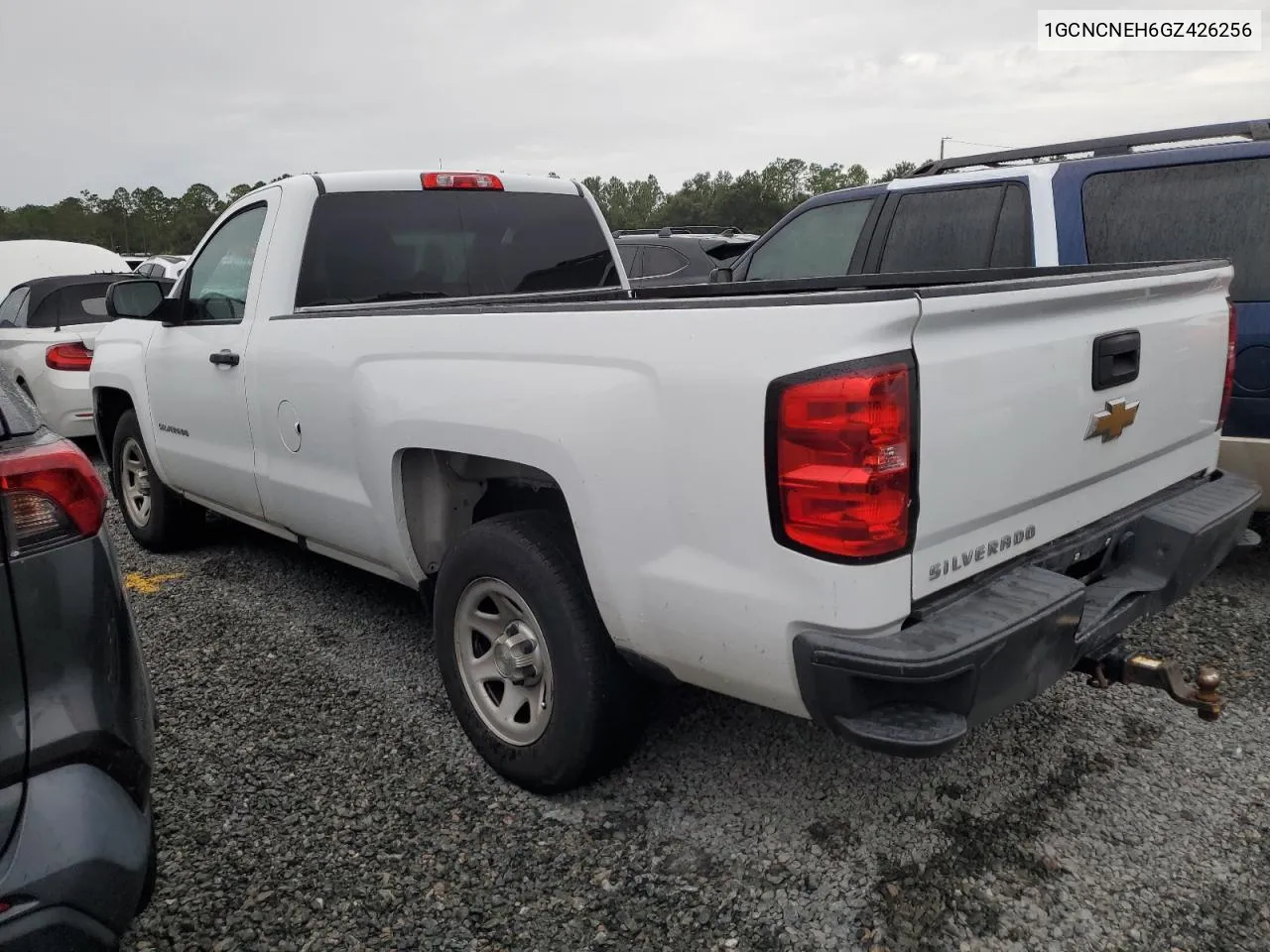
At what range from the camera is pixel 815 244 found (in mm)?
5621

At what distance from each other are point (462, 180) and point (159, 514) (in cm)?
253

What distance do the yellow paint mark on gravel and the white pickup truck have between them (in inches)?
54.2

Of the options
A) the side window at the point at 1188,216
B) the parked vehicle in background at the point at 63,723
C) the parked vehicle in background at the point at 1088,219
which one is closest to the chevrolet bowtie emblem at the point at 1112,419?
the side window at the point at 1188,216

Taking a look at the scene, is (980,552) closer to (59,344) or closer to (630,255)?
(59,344)

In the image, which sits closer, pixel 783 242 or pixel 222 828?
pixel 222 828

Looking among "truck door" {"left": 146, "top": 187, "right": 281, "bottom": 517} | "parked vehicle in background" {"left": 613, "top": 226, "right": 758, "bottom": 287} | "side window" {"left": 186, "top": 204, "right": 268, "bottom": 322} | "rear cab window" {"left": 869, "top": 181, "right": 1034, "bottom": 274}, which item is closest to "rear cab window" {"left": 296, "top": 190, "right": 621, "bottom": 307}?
"truck door" {"left": 146, "top": 187, "right": 281, "bottom": 517}

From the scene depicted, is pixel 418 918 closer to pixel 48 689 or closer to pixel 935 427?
pixel 48 689

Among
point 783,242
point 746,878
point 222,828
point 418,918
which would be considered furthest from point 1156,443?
point 783,242

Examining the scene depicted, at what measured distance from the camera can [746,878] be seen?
2.48 meters

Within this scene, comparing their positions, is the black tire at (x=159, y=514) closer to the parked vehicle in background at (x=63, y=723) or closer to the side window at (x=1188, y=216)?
the parked vehicle in background at (x=63, y=723)

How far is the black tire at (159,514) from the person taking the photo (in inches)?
202

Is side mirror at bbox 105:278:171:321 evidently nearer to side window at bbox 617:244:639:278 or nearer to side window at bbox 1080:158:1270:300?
side window at bbox 1080:158:1270:300

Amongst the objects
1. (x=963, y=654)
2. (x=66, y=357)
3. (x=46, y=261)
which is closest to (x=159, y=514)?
(x=66, y=357)

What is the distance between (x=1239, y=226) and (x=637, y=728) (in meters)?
3.31
